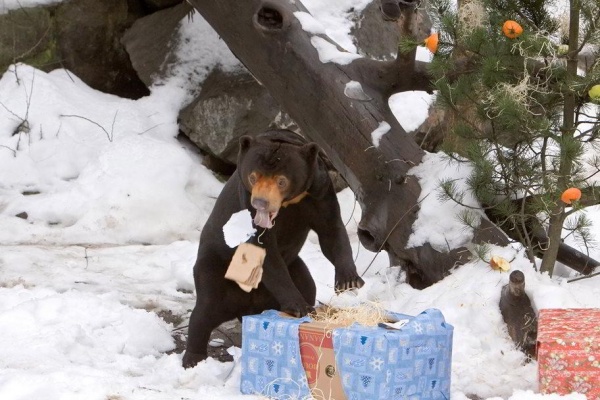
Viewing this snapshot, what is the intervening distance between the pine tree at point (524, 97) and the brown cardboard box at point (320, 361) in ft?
4.94

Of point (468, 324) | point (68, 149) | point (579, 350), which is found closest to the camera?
point (579, 350)

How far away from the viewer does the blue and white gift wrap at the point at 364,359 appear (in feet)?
11.5

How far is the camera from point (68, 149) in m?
8.38

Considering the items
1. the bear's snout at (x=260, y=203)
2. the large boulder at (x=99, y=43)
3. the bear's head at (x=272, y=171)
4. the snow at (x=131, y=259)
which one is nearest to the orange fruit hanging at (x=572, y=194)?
the snow at (x=131, y=259)

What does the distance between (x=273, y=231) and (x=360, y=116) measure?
59.2 inches

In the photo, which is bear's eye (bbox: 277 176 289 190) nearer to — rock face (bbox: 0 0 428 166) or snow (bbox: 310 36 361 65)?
snow (bbox: 310 36 361 65)

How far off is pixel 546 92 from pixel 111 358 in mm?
2475

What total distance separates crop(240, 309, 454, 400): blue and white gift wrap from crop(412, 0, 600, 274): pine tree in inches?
47.7

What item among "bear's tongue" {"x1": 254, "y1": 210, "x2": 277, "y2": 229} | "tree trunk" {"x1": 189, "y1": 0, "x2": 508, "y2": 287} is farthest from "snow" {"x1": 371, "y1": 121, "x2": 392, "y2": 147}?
"bear's tongue" {"x1": 254, "y1": 210, "x2": 277, "y2": 229}

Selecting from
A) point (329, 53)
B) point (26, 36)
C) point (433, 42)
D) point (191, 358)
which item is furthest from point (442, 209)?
point (26, 36)

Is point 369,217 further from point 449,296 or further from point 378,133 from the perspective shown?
point 449,296

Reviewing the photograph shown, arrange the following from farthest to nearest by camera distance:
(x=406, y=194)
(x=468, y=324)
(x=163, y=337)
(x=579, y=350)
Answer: (x=406, y=194), (x=163, y=337), (x=468, y=324), (x=579, y=350)

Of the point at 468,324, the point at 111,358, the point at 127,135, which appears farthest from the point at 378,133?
the point at 127,135

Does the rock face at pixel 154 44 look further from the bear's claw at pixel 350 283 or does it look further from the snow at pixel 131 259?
the bear's claw at pixel 350 283
